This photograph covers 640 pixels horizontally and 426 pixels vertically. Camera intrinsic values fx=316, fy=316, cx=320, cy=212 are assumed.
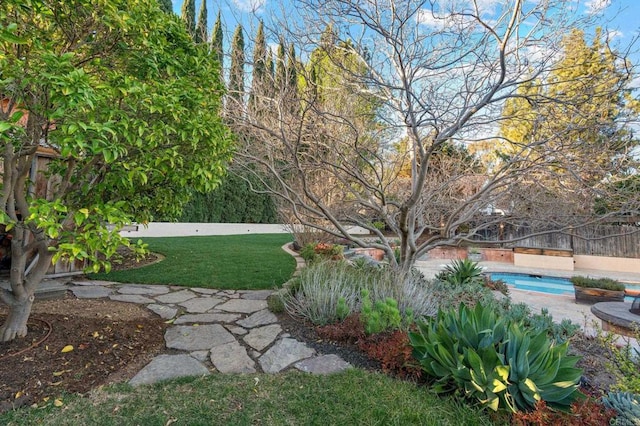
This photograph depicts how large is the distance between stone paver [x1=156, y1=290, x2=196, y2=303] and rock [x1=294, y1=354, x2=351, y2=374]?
8.06ft

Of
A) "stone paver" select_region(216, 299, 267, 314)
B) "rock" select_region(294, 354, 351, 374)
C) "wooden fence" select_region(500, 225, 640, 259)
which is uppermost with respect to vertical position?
"wooden fence" select_region(500, 225, 640, 259)

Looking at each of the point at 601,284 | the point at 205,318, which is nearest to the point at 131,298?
the point at 205,318

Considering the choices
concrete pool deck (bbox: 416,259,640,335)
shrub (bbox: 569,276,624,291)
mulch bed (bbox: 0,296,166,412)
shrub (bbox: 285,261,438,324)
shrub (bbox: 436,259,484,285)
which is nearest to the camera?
mulch bed (bbox: 0,296,166,412)

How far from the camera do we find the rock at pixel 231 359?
2.58m

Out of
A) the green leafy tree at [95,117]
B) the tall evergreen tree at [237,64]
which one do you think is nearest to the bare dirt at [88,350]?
the green leafy tree at [95,117]

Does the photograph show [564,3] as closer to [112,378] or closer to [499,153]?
[499,153]

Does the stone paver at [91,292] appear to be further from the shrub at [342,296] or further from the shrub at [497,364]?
the shrub at [497,364]

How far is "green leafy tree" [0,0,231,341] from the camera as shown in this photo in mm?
1955

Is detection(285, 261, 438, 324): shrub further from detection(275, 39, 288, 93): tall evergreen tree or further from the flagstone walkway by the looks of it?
detection(275, 39, 288, 93): tall evergreen tree

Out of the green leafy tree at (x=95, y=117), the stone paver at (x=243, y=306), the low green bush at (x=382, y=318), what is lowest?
the stone paver at (x=243, y=306)

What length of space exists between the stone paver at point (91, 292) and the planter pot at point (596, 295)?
382 inches

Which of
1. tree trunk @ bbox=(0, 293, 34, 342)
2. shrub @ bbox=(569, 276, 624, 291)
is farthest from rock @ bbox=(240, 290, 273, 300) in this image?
shrub @ bbox=(569, 276, 624, 291)

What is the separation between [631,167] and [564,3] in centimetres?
229

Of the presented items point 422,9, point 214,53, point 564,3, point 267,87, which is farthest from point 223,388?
point 564,3
